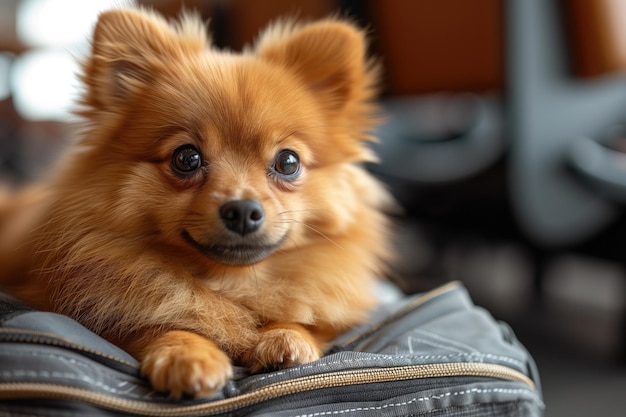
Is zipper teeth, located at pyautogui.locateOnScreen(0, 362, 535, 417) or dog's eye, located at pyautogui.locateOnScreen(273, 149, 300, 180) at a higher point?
dog's eye, located at pyautogui.locateOnScreen(273, 149, 300, 180)

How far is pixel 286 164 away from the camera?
1407 mm

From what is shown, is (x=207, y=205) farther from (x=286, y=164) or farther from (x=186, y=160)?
(x=286, y=164)

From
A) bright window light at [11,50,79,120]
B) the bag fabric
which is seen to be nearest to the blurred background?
the bag fabric

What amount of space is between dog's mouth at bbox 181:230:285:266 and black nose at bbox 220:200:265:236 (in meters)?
0.04

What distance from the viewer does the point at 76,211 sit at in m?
1.35

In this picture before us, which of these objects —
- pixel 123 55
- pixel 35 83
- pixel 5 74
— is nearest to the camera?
pixel 123 55

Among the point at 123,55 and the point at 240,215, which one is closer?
the point at 240,215

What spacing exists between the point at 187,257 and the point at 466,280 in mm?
2841

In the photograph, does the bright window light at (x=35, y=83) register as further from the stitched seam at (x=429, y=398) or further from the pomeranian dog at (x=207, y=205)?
the stitched seam at (x=429, y=398)

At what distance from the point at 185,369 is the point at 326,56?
0.89m

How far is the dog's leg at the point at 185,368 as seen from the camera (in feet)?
3.44

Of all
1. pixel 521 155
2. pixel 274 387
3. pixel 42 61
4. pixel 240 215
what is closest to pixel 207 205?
pixel 240 215

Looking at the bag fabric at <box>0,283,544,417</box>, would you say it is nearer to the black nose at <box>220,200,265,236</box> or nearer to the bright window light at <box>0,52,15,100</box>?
the black nose at <box>220,200,265,236</box>

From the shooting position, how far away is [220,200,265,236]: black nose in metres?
Answer: 1.21
